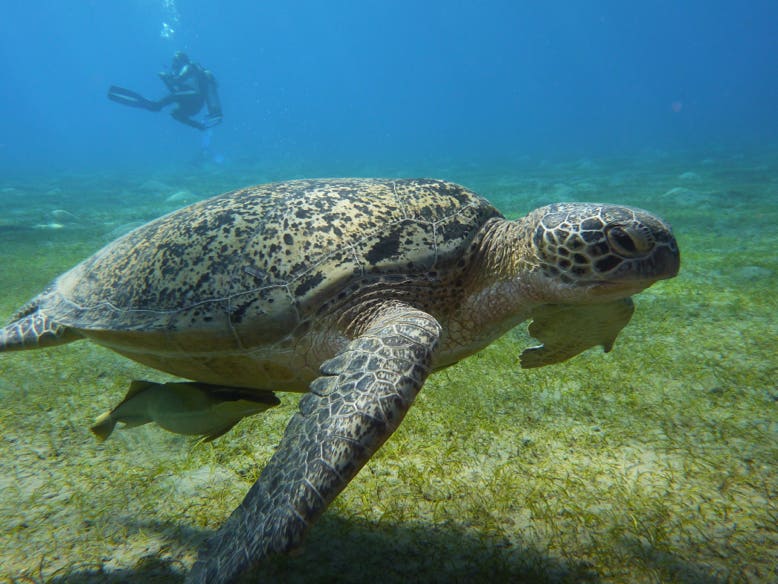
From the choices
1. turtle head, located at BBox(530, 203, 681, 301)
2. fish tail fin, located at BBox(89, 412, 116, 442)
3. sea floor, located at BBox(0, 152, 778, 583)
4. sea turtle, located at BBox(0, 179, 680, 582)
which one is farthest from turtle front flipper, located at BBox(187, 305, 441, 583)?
fish tail fin, located at BBox(89, 412, 116, 442)

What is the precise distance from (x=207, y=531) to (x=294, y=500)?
2.44 ft

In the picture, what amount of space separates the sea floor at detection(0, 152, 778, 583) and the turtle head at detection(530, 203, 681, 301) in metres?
0.89

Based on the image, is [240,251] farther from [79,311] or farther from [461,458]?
[461,458]

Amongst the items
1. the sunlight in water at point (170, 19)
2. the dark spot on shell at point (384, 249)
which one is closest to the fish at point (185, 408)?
the dark spot on shell at point (384, 249)

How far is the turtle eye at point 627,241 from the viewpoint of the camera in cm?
183

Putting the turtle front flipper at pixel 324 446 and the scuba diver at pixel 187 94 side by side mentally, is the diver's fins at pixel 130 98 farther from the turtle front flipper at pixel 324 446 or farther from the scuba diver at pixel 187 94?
the turtle front flipper at pixel 324 446

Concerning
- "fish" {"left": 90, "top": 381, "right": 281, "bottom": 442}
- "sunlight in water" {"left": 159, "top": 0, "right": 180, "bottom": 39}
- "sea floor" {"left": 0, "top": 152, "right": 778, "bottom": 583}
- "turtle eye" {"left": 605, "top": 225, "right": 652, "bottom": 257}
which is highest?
"sunlight in water" {"left": 159, "top": 0, "right": 180, "bottom": 39}

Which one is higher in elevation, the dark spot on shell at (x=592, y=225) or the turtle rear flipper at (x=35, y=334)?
the dark spot on shell at (x=592, y=225)

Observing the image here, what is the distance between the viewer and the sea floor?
1.55 meters

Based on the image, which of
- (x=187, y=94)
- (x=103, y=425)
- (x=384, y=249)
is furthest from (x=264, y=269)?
(x=187, y=94)

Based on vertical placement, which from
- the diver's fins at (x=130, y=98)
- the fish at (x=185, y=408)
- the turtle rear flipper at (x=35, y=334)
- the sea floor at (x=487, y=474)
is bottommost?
the sea floor at (x=487, y=474)

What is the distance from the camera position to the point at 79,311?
2.27 meters

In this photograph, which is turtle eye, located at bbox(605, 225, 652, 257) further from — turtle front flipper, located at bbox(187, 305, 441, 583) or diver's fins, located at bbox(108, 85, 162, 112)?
diver's fins, located at bbox(108, 85, 162, 112)

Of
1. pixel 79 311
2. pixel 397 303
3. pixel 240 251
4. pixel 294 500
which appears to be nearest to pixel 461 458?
pixel 397 303
